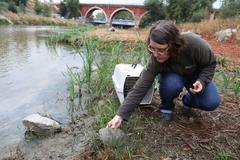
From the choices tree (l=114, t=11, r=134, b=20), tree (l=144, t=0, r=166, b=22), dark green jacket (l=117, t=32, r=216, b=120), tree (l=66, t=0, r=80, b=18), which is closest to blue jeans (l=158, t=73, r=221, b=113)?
dark green jacket (l=117, t=32, r=216, b=120)

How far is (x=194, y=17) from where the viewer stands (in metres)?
23.7

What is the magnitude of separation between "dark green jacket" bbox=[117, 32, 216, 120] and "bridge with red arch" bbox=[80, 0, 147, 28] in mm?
40790

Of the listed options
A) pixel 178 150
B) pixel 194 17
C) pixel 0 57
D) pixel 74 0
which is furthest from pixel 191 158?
pixel 74 0

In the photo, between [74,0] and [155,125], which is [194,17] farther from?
[74,0]

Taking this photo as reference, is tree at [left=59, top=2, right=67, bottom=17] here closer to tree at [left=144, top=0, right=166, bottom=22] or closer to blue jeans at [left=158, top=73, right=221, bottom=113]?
tree at [left=144, top=0, right=166, bottom=22]

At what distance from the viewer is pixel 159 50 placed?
2.27m

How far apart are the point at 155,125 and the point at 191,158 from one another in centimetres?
53

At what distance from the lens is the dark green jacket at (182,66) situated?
2.45 metres

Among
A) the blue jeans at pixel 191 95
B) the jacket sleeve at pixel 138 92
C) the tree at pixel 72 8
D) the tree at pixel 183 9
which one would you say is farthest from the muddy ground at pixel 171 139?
the tree at pixel 72 8

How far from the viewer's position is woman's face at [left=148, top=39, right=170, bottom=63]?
2213 millimetres

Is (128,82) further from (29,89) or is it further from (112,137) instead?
(29,89)

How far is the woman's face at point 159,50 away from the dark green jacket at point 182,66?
12 centimetres

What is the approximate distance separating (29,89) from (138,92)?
9.65 feet

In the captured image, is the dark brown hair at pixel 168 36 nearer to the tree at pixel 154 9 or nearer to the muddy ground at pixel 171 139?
the muddy ground at pixel 171 139
